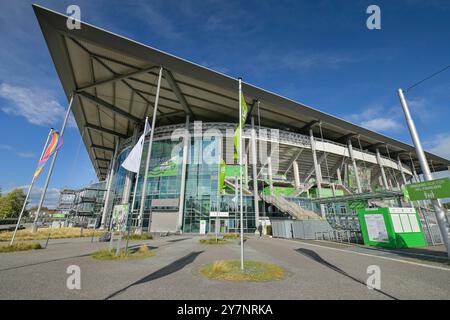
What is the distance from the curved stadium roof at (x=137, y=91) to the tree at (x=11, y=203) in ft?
106

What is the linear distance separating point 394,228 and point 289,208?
15.4m

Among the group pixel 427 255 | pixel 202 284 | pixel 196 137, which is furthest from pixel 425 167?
pixel 196 137

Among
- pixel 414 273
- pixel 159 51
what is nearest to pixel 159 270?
pixel 414 273

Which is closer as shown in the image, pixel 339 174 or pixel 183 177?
pixel 183 177

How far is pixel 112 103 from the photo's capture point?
3284 cm

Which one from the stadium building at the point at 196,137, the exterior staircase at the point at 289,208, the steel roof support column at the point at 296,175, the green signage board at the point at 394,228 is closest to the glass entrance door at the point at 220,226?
the stadium building at the point at 196,137

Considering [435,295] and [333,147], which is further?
[333,147]

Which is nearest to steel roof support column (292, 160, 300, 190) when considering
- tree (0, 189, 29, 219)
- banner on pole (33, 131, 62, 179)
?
banner on pole (33, 131, 62, 179)

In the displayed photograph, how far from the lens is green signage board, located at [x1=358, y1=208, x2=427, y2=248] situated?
43.9 ft

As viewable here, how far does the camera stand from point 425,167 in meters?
8.83

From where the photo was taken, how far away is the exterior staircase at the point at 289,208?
2719cm

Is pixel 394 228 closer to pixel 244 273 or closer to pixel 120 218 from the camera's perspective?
pixel 244 273
